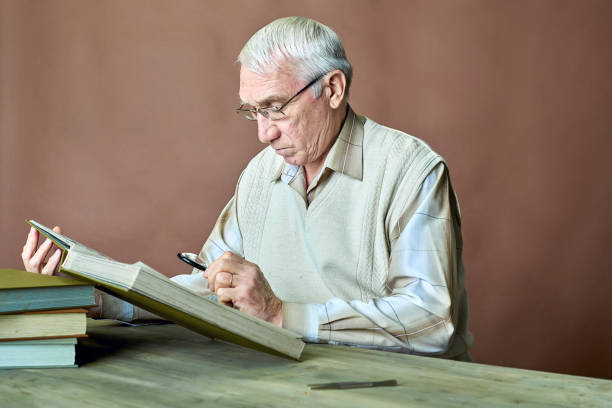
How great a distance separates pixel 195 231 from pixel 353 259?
1.78 meters

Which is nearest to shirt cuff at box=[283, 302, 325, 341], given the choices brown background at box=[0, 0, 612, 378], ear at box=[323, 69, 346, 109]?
ear at box=[323, 69, 346, 109]

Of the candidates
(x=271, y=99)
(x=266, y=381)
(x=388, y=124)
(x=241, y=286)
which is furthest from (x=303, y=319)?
(x=388, y=124)

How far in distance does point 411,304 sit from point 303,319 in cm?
24

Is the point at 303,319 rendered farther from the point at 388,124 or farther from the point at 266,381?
the point at 388,124

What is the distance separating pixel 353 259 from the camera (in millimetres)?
1783

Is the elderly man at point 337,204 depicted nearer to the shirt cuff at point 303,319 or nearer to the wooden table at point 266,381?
the shirt cuff at point 303,319

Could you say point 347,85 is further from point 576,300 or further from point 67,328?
point 576,300

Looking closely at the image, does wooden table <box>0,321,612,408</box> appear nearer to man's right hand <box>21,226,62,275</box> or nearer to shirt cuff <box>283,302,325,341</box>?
shirt cuff <box>283,302,325,341</box>

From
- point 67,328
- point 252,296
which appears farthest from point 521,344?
point 67,328

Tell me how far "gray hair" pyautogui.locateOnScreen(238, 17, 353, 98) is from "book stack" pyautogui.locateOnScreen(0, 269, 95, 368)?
34.2 inches

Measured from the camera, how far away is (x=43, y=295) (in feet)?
3.46

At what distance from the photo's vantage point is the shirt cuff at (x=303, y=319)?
4.56ft

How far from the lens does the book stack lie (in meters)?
1.04

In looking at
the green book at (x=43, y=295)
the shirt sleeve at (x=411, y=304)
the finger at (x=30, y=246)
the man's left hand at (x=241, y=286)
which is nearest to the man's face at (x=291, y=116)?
the shirt sleeve at (x=411, y=304)
